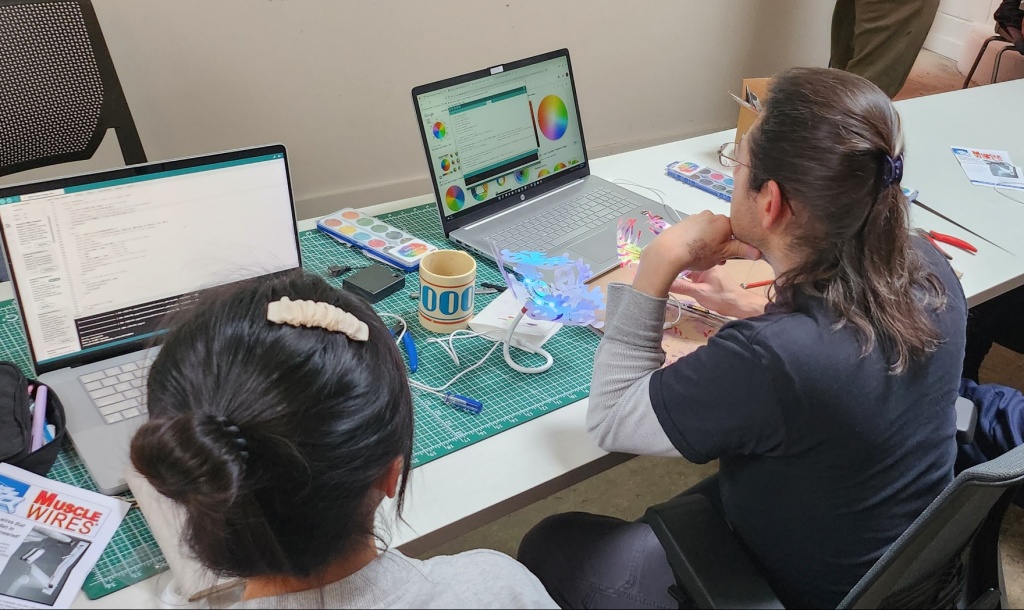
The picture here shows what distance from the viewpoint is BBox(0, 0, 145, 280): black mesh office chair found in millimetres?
1569

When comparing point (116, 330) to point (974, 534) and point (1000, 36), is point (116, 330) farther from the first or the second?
point (1000, 36)

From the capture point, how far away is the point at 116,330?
1.12 metres

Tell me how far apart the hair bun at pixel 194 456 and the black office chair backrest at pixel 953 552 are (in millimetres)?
727

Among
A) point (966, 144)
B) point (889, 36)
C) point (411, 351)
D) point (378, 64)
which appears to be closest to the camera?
point (411, 351)

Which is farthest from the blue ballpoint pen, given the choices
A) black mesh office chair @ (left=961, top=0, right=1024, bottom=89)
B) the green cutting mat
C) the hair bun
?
black mesh office chair @ (left=961, top=0, right=1024, bottom=89)

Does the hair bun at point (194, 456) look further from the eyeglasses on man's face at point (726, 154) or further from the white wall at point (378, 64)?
the white wall at point (378, 64)

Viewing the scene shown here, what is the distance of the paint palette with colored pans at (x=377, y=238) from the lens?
58.2 inches

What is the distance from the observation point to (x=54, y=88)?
1633 mm

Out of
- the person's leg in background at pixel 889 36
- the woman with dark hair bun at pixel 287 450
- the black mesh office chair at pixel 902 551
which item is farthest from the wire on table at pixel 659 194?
the person's leg in background at pixel 889 36

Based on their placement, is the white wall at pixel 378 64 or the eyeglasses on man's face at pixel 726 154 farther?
the white wall at pixel 378 64

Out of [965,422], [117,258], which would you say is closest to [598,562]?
[965,422]

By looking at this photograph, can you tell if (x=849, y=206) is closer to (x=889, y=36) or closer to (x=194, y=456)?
(x=194, y=456)

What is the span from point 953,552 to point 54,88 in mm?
1846

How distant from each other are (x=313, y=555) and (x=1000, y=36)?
4.61 meters
